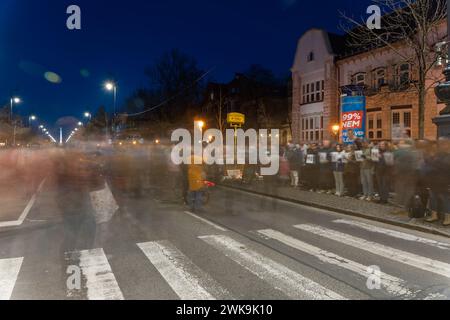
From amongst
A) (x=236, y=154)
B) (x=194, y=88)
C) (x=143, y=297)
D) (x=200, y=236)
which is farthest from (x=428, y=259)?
(x=194, y=88)

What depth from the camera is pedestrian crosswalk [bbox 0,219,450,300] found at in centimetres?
482

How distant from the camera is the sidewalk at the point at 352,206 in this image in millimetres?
8641

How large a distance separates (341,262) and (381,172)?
6.13m

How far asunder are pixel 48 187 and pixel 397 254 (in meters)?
14.2

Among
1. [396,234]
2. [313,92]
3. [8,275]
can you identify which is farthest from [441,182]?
[313,92]

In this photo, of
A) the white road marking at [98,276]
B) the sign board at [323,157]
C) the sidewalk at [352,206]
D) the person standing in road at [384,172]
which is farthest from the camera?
the sign board at [323,157]

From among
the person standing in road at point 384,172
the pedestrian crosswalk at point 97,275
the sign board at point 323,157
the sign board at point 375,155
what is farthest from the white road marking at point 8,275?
the sign board at point 323,157

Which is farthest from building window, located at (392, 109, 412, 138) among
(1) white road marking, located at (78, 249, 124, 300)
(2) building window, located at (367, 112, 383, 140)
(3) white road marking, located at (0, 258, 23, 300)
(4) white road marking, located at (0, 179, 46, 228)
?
(3) white road marking, located at (0, 258, 23, 300)

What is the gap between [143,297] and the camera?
15.1ft

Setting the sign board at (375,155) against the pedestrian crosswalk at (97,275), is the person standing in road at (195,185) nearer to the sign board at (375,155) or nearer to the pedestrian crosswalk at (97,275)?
the pedestrian crosswalk at (97,275)

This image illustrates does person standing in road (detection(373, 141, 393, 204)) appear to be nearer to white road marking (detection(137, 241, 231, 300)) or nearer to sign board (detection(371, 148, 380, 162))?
sign board (detection(371, 148, 380, 162))

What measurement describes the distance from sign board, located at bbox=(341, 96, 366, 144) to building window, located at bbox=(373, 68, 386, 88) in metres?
3.74

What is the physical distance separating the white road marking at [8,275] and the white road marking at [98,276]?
0.90 metres

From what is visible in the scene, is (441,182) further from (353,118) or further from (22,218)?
(353,118)
